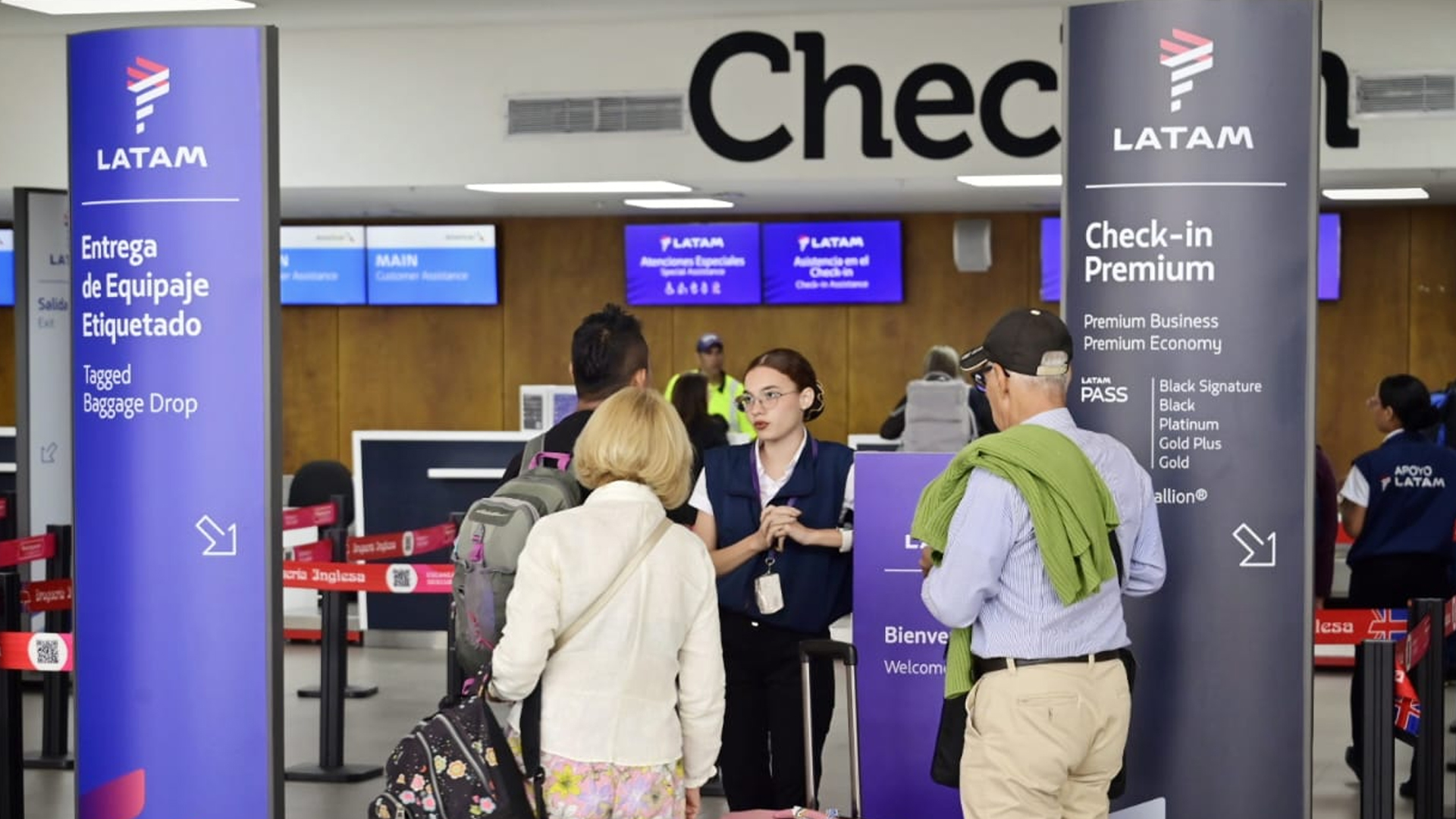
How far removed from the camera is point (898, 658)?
4.28 m

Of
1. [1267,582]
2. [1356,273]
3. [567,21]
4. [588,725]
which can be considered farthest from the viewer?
[1356,273]

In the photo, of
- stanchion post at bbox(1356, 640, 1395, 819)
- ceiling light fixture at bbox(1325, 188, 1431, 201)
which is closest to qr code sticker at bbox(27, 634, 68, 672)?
stanchion post at bbox(1356, 640, 1395, 819)

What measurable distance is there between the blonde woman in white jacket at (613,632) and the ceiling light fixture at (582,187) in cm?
606

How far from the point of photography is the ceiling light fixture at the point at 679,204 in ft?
34.8

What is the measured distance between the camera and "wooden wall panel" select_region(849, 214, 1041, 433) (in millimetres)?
11750

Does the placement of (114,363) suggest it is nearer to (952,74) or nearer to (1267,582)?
(1267,582)

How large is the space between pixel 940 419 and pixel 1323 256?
3544 millimetres

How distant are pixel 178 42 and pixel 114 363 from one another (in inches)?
31.0

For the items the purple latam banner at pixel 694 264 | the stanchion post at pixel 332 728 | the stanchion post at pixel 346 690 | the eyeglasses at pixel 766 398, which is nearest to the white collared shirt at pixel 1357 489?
the eyeglasses at pixel 766 398

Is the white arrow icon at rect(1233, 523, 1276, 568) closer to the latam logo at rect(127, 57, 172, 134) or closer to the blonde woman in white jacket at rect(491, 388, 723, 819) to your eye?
the blonde woman in white jacket at rect(491, 388, 723, 819)

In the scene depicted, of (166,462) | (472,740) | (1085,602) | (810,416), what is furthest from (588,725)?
(166,462)

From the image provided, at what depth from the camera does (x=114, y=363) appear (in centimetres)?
421

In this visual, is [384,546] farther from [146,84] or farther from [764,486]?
[764,486]

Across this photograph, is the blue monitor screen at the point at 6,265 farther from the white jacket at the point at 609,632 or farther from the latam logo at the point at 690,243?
the white jacket at the point at 609,632
